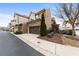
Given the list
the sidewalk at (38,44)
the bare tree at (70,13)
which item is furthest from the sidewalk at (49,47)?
the bare tree at (70,13)

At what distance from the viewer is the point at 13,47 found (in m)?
3.53

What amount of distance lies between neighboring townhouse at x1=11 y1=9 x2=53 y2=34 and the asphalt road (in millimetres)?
Answer: 277

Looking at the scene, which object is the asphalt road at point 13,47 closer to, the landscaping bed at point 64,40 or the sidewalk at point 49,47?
the sidewalk at point 49,47

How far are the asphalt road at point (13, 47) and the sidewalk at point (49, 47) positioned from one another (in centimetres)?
11

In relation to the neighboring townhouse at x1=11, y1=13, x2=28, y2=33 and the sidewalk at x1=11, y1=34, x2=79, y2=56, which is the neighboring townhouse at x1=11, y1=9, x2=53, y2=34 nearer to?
the neighboring townhouse at x1=11, y1=13, x2=28, y2=33

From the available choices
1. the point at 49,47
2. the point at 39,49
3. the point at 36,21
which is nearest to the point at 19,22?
the point at 36,21

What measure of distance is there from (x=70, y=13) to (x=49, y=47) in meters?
0.92

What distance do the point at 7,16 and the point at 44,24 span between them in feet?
3.01

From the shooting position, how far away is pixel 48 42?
3.55 meters

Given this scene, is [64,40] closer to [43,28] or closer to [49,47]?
[49,47]

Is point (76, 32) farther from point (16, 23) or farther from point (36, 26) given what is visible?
point (16, 23)

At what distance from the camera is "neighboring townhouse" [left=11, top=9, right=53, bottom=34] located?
359 cm

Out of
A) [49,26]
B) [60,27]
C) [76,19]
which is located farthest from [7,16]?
[76,19]

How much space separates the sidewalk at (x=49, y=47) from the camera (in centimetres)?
338
